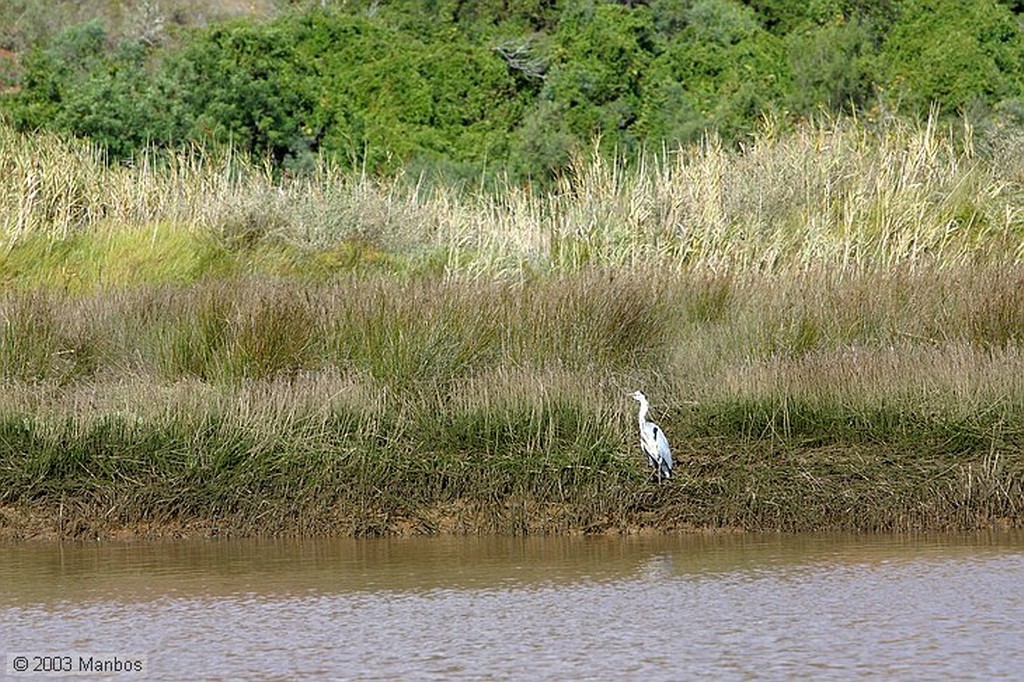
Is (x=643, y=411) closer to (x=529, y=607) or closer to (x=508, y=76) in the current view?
(x=529, y=607)

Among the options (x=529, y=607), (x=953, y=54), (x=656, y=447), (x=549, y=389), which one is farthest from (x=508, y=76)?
(x=529, y=607)

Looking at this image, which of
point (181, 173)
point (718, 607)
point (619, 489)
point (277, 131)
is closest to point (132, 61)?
point (277, 131)

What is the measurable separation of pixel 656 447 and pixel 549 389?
2.85 feet

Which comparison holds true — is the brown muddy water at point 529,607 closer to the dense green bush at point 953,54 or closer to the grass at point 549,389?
the grass at point 549,389

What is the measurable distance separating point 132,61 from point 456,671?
937 inches

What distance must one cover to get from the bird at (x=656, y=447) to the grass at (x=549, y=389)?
169mm

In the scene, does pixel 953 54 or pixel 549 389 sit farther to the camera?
pixel 953 54

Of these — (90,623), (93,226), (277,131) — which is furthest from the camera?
(277,131)

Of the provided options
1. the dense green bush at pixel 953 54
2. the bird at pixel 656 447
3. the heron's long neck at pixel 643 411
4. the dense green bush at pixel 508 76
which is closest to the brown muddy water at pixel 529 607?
the bird at pixel 656 447

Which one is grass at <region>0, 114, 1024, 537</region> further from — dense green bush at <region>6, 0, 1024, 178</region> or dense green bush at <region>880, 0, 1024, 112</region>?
dense green bush at <region>880, 0, 1024, 112</region>

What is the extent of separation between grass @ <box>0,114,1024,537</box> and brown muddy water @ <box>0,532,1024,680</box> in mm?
287

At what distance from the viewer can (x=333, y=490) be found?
9.70 metres

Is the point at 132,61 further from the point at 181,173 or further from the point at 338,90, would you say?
the point at 181,173

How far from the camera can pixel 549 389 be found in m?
9.94
